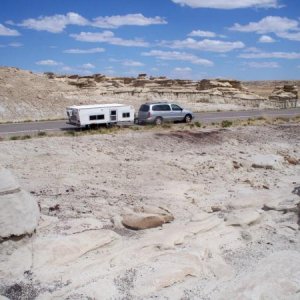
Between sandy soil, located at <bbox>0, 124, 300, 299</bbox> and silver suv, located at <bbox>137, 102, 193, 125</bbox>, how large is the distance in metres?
9.70

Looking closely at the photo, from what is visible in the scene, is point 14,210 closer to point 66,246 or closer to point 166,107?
point 66,246

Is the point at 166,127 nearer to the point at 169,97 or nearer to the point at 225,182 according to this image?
the point at 225,182

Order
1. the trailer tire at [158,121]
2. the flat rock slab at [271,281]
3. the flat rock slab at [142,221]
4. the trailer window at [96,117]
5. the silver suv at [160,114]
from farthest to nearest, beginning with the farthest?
the trailer tire at [158,121]
the silver suv at [160,114]
the trailer window at [96,117]
the flat rock slab at [142,221]
the flat rock slab at [271,281]

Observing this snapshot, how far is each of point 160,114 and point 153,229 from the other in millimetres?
21030

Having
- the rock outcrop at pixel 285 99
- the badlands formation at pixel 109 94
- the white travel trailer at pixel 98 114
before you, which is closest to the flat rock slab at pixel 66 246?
the white travel trailer at pixel 98 114

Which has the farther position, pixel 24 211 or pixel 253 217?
pixel 253 217

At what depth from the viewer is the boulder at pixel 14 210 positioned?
32.2 feet

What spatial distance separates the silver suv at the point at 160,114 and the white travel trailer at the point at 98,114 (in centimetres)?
320

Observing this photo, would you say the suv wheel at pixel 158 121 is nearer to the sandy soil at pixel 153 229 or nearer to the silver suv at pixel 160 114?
the silver suv at pixel 160 114

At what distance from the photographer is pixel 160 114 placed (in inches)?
1267

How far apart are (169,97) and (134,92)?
4.51 m

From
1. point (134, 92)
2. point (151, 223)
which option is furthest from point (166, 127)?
point (134, 92)

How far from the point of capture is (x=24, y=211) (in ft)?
33.6

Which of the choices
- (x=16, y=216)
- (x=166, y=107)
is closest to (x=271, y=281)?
(x=16, y=216)
